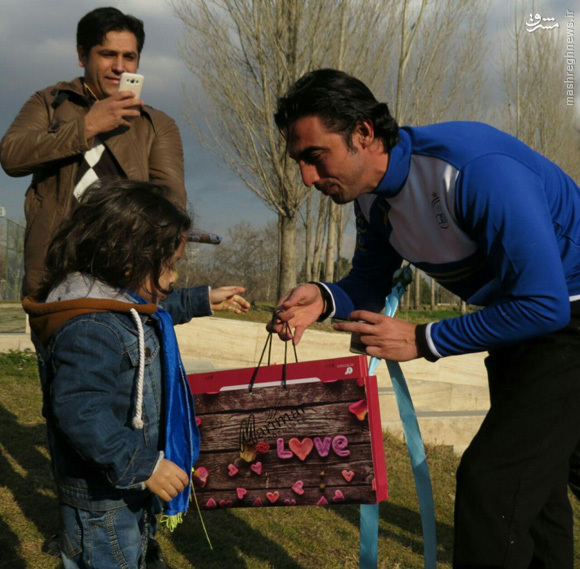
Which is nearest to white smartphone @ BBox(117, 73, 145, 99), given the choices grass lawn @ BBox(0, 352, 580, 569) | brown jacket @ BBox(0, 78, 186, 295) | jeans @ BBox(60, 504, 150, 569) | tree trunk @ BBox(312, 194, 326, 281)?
brown jacket @ BBox(0, 78, 186, 295)

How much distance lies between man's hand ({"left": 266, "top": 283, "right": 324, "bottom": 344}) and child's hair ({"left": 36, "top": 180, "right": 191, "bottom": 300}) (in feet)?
2.02

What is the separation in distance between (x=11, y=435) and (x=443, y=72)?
49.6 ft

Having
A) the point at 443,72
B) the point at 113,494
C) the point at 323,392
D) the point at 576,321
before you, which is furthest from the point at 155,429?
the point at 443,72

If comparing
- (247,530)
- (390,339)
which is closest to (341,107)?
(390,339)

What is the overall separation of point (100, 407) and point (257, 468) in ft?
2.26

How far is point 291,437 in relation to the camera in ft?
7.37

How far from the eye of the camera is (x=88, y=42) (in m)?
2.81

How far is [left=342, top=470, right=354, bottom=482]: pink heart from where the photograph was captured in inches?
84.7

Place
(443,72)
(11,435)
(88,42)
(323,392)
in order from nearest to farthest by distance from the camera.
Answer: (323,392) → (88,42) → (11,435) → (443,72)

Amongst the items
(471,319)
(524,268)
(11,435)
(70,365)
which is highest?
(524,268)

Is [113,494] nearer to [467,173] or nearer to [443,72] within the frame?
[467,173]

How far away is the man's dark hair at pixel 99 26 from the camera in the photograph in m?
2.79

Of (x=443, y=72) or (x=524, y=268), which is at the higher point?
(x=443, y=72)

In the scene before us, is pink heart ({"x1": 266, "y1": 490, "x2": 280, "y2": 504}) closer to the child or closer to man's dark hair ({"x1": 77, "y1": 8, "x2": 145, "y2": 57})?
the child
